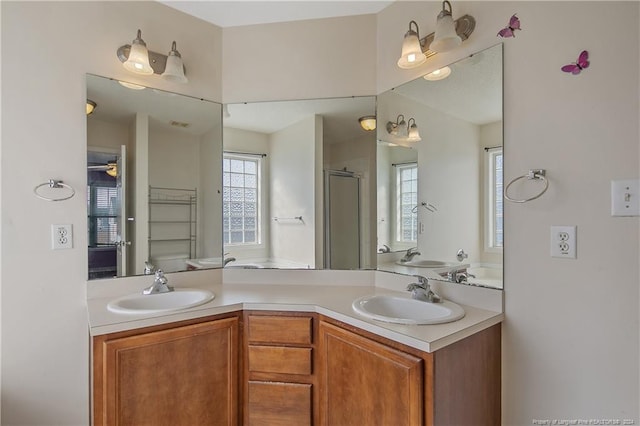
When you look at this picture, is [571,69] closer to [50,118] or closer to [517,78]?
[517,78]

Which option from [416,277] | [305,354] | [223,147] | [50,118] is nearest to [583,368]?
[416,277]

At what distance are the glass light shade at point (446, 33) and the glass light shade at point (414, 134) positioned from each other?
0.41 metres

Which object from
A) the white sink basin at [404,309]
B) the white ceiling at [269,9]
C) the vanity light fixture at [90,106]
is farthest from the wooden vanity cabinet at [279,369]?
the white ceiling at [269,9]

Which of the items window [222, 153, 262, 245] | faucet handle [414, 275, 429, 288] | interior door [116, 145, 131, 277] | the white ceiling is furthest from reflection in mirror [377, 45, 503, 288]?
interior door [116, 145, 131, 277]

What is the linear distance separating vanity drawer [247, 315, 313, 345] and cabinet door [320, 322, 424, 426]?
0.08m

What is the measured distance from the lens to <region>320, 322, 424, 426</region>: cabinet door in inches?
42.6

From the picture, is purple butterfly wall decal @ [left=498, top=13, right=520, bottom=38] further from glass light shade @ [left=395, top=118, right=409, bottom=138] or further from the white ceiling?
the white ceiling

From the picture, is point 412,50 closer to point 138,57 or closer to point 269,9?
point 269,9

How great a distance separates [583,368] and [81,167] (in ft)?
7.39

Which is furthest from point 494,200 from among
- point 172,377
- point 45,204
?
point 45,204

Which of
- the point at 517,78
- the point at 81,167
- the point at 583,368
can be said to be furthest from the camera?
the point at 81,167

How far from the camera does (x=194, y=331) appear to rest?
139cm

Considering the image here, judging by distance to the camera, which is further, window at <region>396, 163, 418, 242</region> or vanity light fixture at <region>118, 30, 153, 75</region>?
window at <region>396, 163, 418, 242</region>

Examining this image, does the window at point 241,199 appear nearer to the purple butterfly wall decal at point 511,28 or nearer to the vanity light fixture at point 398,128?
the vanity light fixture at point 398,128
